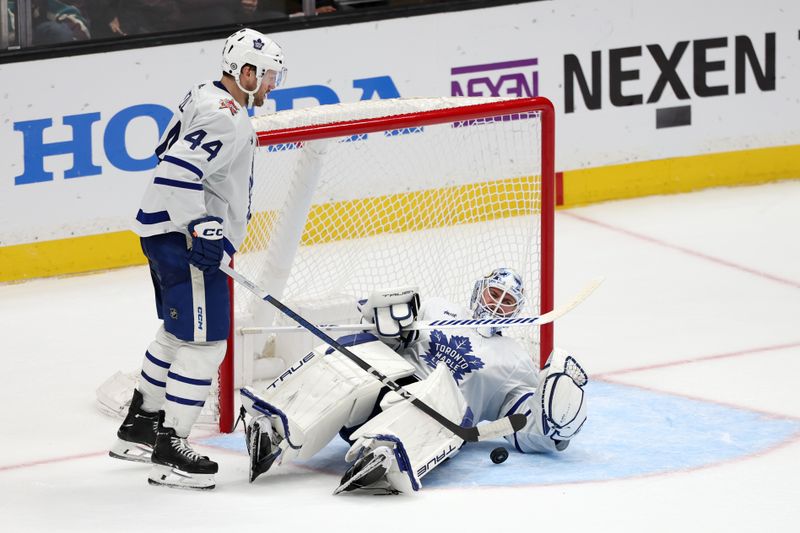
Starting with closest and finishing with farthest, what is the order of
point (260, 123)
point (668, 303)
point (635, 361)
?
point (260, 123) < point (635, 361) < point (668, 303)

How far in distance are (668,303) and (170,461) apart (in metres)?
2.60

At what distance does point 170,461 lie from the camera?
4465 mm

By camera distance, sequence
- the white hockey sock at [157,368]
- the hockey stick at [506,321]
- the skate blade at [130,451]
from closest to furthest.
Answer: the white hockey sock at [157,368] → the skate blade at [130,451] → the hockey stick at [506,321]

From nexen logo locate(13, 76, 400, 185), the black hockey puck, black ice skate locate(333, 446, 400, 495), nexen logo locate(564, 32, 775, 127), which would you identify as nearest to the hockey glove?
black ice skate locate(333, 446, 400, 495)

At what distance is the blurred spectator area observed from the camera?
6555mm

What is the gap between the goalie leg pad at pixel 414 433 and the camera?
14.2 feet

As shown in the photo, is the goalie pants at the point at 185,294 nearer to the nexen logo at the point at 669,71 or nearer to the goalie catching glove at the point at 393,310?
the goalie catching glove at the point at 393,310

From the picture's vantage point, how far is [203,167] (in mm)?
4344

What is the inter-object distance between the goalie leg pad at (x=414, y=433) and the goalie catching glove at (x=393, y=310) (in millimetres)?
189

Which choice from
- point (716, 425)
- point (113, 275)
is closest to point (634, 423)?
point (716, 425)

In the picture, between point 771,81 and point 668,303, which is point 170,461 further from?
point 771,81

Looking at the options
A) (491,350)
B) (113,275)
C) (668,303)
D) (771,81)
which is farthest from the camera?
(771,81)

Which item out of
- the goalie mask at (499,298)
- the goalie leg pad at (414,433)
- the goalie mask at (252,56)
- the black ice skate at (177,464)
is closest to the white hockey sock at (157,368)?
the black ice skate at (177,464)

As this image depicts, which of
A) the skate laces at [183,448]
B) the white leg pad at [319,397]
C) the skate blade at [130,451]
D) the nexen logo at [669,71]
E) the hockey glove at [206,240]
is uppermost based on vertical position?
the nexen logo at [669,71]
